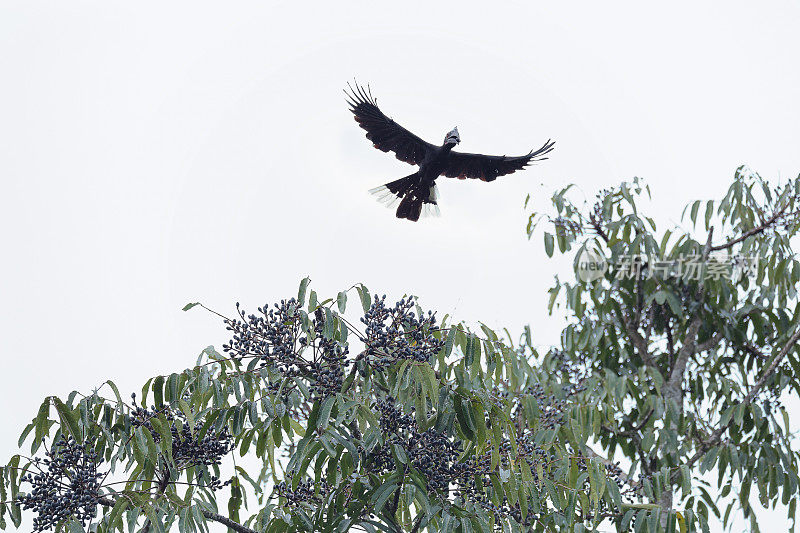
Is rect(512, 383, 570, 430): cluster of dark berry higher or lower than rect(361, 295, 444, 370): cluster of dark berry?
higher

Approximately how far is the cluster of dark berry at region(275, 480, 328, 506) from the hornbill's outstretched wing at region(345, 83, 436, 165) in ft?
6.04

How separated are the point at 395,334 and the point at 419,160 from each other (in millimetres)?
1914

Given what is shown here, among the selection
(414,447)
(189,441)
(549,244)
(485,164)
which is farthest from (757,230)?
(189,441)

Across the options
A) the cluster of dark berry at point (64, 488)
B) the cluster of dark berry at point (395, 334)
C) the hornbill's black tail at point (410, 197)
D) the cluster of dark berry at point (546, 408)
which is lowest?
the cluster of dark berry at point (64, 488)

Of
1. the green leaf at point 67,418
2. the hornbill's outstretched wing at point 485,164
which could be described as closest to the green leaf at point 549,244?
the hornbill's outstretched wing at point 485,164

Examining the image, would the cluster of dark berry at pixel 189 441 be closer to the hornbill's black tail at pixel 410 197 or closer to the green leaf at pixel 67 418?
the green leaf at pixel 67 418

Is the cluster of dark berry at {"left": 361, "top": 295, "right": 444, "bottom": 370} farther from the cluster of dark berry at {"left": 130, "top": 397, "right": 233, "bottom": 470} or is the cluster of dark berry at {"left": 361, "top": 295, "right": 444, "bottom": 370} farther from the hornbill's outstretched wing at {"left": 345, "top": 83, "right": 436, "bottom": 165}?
the hornbill's outstretched wing at {"left": 345, "top": 83, "right": 436, "bottom": 165}

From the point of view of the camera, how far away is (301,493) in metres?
2.48

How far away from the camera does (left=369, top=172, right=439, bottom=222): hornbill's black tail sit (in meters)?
4.13

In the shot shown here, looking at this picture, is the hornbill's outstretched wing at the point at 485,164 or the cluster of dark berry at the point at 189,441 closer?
the cluster of dark berry at the point at 189,441

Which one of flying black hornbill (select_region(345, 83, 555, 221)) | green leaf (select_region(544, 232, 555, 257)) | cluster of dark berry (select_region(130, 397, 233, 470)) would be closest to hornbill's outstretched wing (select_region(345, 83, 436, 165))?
flying black hornbill (select_region(345, 83, 555, 221))

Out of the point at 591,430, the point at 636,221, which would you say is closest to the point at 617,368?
the point at 636,221

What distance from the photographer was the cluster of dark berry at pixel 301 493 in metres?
2.46

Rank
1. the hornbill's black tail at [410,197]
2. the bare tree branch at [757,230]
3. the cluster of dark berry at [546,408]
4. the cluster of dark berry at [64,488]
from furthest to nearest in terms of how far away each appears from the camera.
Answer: the bare tree branch at [757,230] < the hornbill's black tail at [410,197] < the cluster of dark berry at [546,408] < the cluster of dark berry at [64,488]
